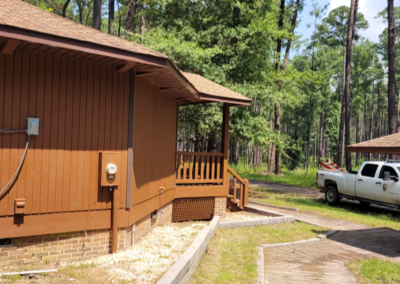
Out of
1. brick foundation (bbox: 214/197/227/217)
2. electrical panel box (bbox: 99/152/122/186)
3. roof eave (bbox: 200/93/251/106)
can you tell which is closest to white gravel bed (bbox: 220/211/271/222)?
brick foundation (bbox: 214/197/227/217)

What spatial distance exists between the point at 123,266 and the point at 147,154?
2.55 metres

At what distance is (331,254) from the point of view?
7555mm

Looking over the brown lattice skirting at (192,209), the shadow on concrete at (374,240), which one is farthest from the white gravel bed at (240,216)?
the shadow on concrete at (374,240)

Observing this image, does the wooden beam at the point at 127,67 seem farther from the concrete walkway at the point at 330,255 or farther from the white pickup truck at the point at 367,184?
the white pickup truck at the point at 367,184

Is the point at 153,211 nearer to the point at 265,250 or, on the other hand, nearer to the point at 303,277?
the point at 265,250

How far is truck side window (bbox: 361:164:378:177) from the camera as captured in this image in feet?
43.6

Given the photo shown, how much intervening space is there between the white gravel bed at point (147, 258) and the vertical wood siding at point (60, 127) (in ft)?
2.98

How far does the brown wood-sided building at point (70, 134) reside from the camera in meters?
5.30

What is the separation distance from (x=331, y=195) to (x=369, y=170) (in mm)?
2137

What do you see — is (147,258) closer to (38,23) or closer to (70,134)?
(70,134)

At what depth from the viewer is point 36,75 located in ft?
18.1

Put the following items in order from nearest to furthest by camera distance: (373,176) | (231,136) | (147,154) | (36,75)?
(36,75), (147,154), (373,176), (231,136)

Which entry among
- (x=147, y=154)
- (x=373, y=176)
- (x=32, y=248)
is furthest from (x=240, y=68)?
(x=32, y=248)

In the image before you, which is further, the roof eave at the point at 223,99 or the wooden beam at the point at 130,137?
the roof eave at the point at 223,99
